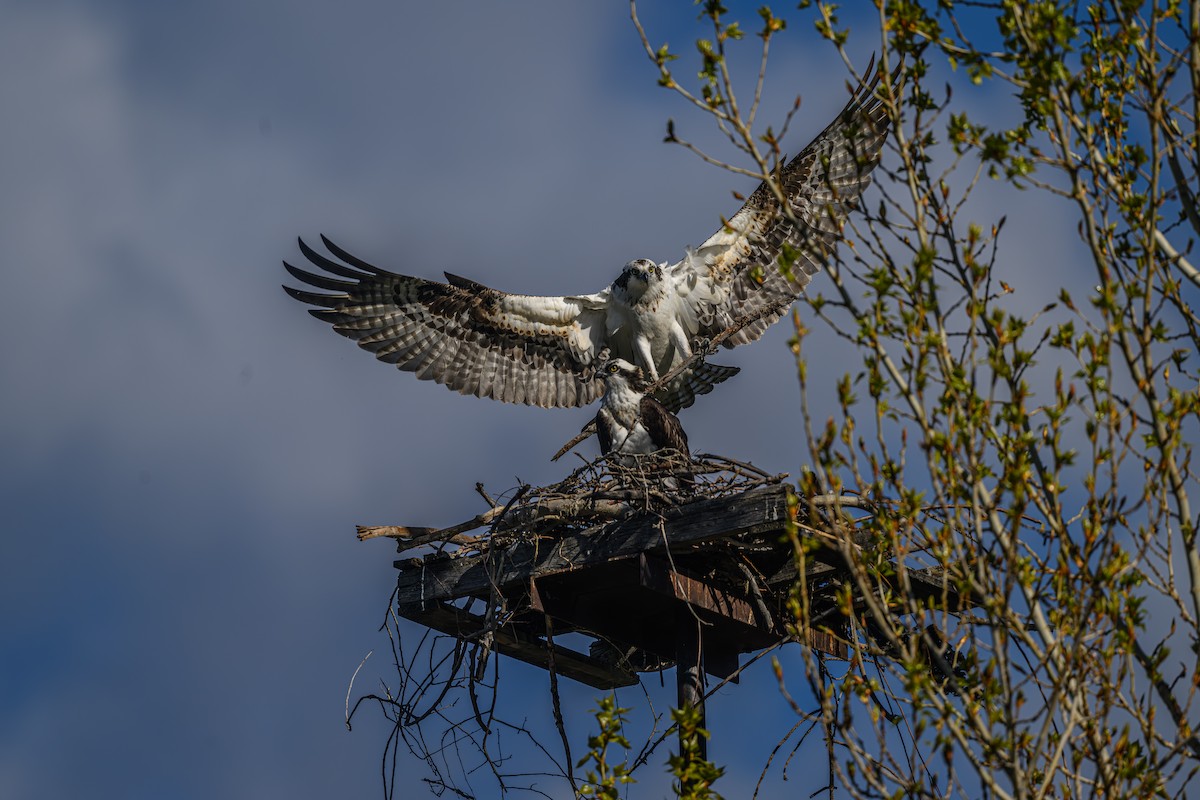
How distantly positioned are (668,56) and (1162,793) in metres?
2.97

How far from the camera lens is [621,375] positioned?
31.4 feet

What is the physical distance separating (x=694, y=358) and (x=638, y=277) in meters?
0.72

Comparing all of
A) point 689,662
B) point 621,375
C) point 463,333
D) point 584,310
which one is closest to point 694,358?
point 621,375

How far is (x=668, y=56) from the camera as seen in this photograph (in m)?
5.27

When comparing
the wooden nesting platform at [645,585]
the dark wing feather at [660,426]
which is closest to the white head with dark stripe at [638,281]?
the dark wing feather at [660,426]

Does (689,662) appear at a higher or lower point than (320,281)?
A: lower

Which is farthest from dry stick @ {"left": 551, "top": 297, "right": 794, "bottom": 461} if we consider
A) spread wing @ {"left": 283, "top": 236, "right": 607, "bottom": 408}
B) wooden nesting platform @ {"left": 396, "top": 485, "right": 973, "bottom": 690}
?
wooden nesting platform @ {"left": 396, "top": 485, "right": 973, "bottom": 690}

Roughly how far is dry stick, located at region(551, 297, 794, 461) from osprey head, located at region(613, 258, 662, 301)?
1.81 ft

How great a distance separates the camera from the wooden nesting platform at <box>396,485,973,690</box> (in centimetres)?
688

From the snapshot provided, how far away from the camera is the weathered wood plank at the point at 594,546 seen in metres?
6.64

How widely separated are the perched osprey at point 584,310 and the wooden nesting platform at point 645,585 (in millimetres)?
2278

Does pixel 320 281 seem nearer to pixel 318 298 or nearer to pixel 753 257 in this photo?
pixel 318 298

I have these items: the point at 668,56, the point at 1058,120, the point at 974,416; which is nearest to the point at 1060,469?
the point at 974,416

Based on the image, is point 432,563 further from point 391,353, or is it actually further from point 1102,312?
point 1102,312
